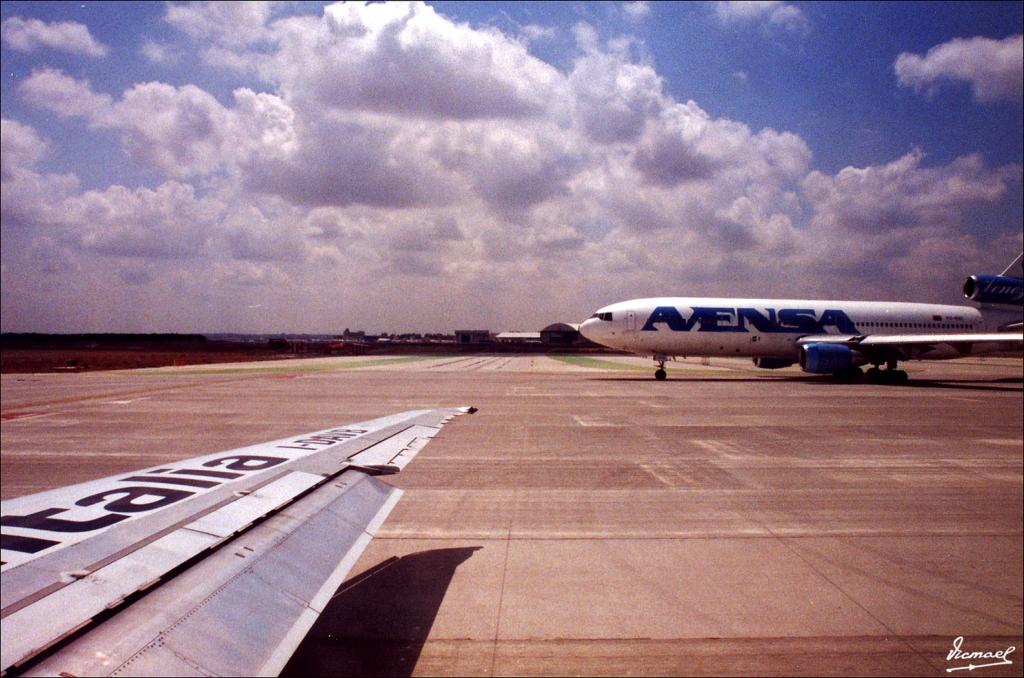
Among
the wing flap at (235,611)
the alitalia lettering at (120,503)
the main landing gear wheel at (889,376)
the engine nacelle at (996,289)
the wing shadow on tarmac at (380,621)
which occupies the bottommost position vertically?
the wing shadow on tarmac at (380,621)

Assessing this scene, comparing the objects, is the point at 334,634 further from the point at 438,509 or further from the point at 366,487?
the point at 438,509

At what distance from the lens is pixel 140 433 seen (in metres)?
13.8

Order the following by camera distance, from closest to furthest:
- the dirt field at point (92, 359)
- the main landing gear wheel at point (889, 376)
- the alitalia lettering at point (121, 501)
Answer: the alitalia lettering at point (121, 501) → the dirt field at point (92, 359) → the main landing gear wheel at point (889, 376)

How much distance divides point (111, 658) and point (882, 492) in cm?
978

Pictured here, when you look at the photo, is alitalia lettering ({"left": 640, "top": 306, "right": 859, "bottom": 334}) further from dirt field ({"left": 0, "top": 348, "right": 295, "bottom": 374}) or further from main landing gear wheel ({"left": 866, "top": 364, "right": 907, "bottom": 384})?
dirt field ({"left": 0, "top": 348, "right": 295, "bottom": 374})

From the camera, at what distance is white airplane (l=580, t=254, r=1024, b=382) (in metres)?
28.3

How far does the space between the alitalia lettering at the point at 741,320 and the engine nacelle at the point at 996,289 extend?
23.5 ft

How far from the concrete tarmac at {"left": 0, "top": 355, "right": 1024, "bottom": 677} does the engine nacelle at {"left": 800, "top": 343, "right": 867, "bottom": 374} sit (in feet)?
36.4

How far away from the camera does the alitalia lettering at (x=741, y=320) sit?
2919cm

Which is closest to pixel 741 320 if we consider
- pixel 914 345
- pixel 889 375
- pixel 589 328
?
pixel 889 375

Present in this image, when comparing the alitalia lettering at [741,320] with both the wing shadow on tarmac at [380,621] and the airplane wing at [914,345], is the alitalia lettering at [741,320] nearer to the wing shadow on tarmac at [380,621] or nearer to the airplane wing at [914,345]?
the airplane wing at [914,345]

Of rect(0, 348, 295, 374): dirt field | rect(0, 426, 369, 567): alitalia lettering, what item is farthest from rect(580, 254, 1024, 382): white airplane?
rect(0, 426, 369, 567): alitalia lettering

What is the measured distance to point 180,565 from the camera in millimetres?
2389
